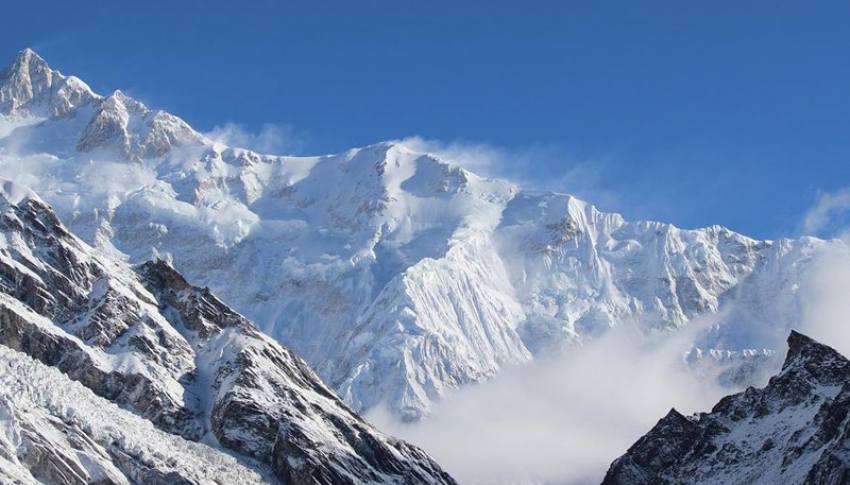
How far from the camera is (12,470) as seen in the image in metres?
196
